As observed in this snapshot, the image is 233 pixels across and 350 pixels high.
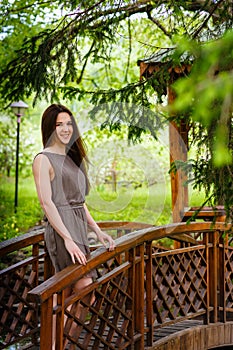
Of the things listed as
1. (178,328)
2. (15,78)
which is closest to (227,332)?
(178,328)

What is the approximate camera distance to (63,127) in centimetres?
358

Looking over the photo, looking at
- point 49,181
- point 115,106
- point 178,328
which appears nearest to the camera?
point 49,181

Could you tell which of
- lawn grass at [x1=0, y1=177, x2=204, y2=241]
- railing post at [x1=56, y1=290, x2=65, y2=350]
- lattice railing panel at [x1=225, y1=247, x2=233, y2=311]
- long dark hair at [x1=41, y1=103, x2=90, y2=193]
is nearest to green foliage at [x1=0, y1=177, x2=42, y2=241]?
lawn grass at [x1=0, y1=177, x2=204, y2=241]

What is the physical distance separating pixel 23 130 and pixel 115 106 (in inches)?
463

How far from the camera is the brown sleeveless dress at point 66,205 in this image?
11.5ft

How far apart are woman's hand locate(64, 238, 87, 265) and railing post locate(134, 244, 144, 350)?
2.39 ft

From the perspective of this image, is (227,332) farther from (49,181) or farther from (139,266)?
(49,181)

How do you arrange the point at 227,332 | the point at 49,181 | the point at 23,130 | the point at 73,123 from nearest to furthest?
the point at 49,181 → the point at 73,123 → the point at 227,332 → the point at 23,130

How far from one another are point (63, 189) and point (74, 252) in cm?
40

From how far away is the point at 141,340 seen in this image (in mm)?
4035

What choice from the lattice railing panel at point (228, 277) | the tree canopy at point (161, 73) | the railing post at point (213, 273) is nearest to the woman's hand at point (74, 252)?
the tree canopy at point (161, 73)

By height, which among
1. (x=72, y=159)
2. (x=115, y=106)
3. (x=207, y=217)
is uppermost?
(x=115, y=106)

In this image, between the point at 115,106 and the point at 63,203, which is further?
the point at 115,106

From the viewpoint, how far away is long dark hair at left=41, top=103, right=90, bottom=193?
359 centimetres
